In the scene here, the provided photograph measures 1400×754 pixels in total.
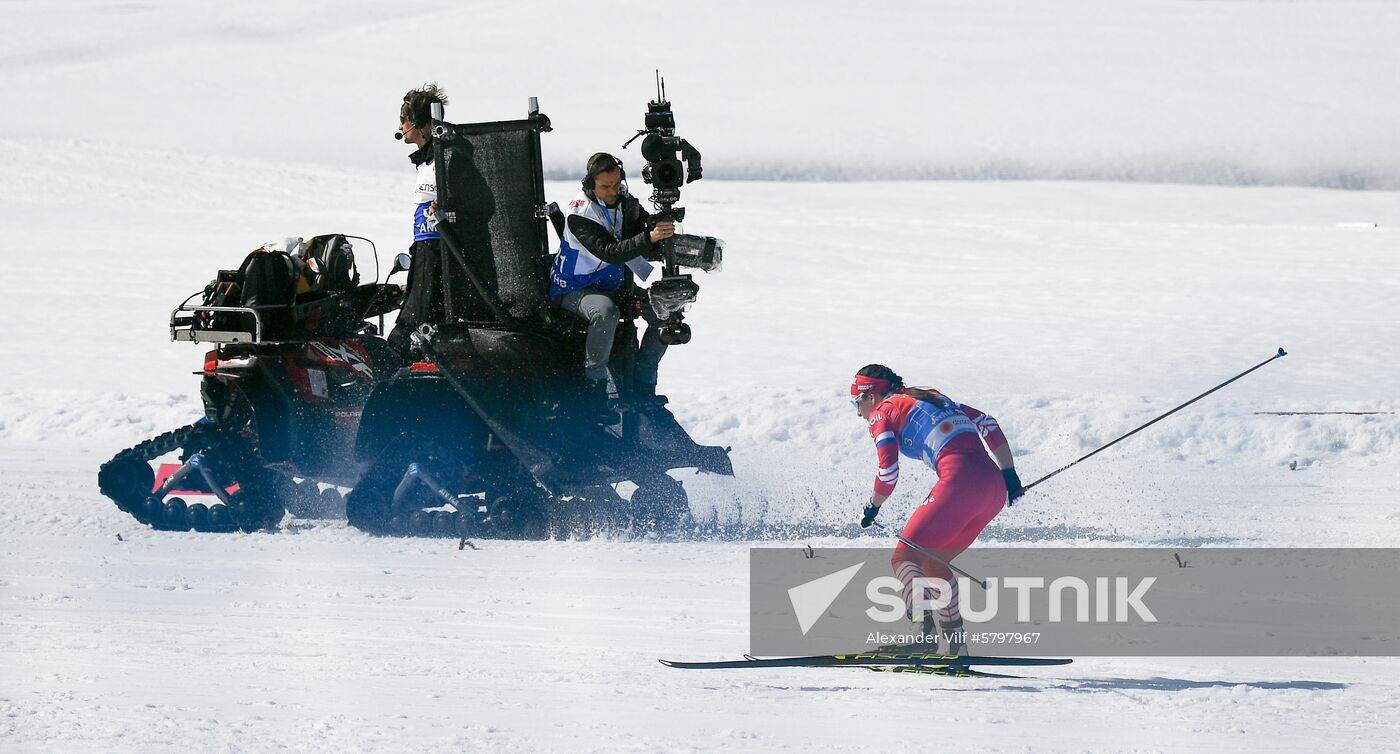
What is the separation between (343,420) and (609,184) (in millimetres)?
2397

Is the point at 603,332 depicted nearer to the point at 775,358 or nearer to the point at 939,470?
the point at 939,470

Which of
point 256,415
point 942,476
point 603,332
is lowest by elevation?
point 256,415

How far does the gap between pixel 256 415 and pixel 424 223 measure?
164cm

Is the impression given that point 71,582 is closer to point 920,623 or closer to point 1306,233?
point 920,623

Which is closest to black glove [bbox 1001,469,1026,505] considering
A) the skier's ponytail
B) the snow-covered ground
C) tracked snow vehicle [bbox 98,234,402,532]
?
the skier's ponytail

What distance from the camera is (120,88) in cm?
4688

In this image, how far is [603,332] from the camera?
9430 millimetres

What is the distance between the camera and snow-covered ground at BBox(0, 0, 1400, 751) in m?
5.97

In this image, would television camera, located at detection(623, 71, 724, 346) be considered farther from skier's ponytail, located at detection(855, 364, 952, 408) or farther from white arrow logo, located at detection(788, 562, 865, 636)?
skier's ponytail, located at detection(855, 364, 952, 408)

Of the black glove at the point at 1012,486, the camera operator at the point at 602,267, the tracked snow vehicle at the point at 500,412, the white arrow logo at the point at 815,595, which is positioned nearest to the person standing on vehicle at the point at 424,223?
the tracked snow vehicle at the point at 500,412

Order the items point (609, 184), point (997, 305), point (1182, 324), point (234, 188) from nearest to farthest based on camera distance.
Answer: point (609, 184) → point (1182, 324) → point (997, 305) → point (234, 188)

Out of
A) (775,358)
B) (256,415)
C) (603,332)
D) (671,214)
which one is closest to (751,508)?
(603,332)

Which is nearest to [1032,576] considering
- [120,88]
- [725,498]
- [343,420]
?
[725,498]

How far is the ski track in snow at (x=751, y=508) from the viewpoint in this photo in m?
5.77
